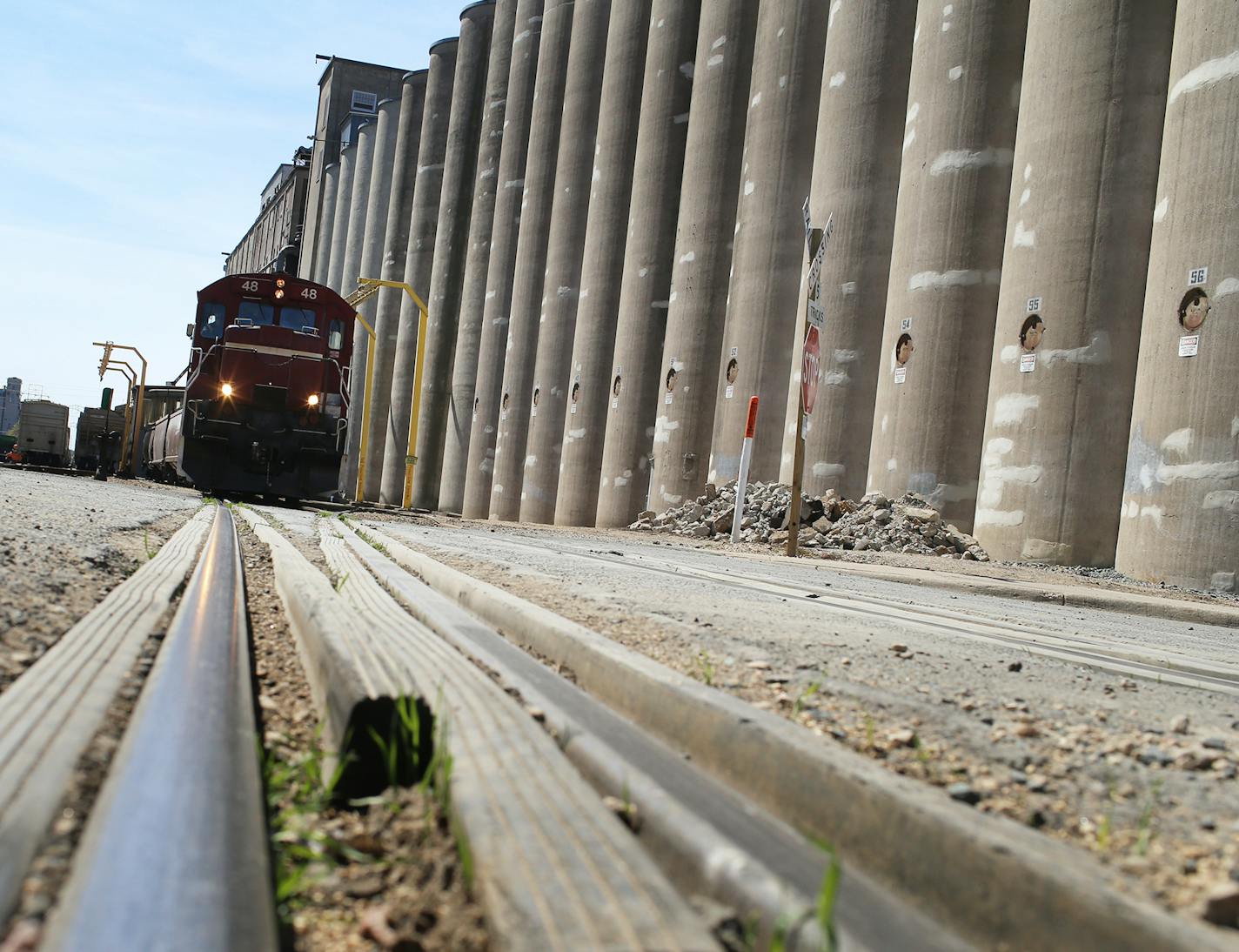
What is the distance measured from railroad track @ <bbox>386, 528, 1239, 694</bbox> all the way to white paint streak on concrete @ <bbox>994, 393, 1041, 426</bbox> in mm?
5870

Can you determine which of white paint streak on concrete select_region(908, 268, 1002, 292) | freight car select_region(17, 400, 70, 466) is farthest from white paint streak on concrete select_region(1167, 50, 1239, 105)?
freight car select_region(17, 400, 70, 466)

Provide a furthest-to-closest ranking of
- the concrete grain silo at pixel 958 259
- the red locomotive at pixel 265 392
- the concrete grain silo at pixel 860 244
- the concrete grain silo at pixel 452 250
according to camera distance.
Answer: the concrete grain silo at pixel 452 250 < the red locomotive at pixel 265 392 < the concrete grain silo at pixel 860 244 < the concrete grain silo at pixel 958 259

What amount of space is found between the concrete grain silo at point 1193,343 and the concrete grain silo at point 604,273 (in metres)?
12.9

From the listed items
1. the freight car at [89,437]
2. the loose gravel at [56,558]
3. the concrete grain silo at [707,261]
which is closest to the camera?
the loose gravel at [56,558]

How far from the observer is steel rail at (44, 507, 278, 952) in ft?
2.93

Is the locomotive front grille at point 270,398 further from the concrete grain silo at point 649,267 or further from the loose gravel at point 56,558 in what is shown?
the loose gravel at point 56,558

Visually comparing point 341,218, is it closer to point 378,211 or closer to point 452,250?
point 378,211

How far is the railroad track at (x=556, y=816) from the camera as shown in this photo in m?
1.01

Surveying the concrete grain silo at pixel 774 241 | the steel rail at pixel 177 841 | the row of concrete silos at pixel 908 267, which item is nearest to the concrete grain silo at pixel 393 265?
the row of concrete silos at pixel 908 267

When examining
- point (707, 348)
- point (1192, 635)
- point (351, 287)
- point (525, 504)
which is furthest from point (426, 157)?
point (1192, 635)

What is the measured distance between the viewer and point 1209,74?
9.83 m

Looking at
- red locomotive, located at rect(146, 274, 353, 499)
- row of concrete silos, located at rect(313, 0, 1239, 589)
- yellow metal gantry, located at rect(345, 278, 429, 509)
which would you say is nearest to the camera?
row of concrete silos, located at rect(313, 0, 1239, 589)

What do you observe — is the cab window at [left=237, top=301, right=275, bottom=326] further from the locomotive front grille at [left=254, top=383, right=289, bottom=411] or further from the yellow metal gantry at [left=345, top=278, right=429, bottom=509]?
the yellow metal gantry at [left=345, top=278, right=429, bottom=509]

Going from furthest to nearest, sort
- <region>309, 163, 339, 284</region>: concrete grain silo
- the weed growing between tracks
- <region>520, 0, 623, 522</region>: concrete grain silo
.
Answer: <region>309, 163, 339, 284</region>: concrete grain silo
<region>520, 0, 623, 522</region>: concrete grain silo
the weed growing between tracks
